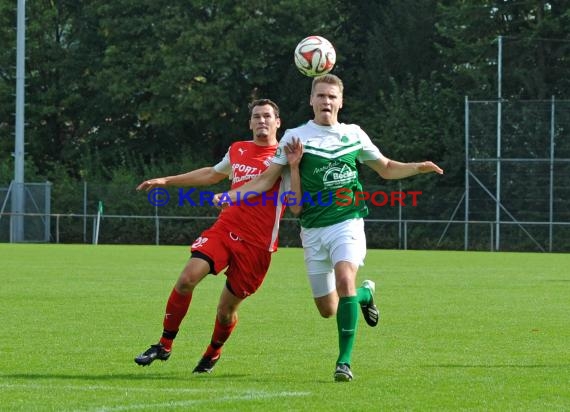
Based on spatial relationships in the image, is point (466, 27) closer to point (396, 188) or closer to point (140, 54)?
point (396, 188)

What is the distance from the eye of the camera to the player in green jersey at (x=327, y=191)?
26.4 ft

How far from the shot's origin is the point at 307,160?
26.9 ft

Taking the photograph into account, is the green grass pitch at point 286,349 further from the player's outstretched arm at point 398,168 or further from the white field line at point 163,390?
the player's outstretched arm at point 398,168

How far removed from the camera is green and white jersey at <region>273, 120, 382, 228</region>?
818 centimetres

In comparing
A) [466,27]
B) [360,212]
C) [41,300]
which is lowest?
[41,300]

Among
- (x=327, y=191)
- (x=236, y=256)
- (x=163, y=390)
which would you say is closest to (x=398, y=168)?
(x=327, y=191)

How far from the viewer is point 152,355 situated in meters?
8.26

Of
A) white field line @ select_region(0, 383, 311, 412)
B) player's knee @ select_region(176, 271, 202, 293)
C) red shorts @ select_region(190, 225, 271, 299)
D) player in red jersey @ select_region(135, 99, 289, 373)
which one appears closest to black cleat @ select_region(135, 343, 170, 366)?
player in red jersey @ select_region(135, 99, 289, 373)

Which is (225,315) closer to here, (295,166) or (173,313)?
(173,313)

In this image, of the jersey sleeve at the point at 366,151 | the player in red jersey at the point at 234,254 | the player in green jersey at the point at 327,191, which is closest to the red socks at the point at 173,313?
the player in red jersey at the point at 234,254

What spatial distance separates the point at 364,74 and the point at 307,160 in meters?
36.8

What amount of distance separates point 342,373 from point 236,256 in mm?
1298

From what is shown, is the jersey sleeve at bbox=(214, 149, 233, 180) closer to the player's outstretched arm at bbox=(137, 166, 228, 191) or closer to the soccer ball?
the player's outstretched arm at bbox=(137, 166, 228, 191)

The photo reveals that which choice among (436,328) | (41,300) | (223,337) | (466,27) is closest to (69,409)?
(223,337)
